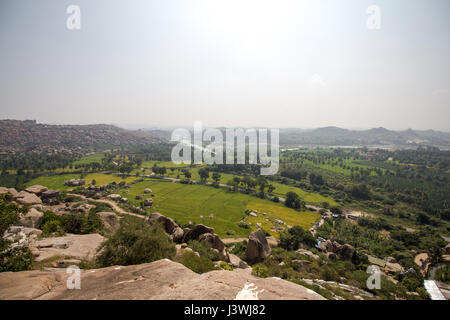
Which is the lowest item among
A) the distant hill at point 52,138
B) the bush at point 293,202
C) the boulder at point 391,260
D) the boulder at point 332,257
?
the boulder at point 391,260

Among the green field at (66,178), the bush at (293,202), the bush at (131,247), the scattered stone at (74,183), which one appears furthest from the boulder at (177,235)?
the scattered stone at (74,183)

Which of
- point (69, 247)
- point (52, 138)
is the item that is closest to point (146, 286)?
point (69, 247)

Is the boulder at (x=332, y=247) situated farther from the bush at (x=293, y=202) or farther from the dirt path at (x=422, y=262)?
the bush at (x=293, y=202)

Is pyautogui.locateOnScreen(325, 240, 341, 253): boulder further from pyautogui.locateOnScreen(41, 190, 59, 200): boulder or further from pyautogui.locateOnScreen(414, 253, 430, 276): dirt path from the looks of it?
pyautogui.locateOnScreen(41, 190, 59, 200): boulder

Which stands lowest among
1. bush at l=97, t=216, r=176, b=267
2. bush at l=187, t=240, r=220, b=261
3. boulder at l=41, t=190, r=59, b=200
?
boulder at l=41, t=190, r=59, b=200

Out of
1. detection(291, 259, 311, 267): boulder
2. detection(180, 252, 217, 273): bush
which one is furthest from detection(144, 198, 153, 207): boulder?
detection(180, 252, 217, 273): bush
